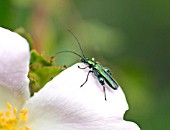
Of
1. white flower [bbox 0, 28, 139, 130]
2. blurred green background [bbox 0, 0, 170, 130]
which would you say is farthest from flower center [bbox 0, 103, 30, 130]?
blurred green background [bbox 0, 0, 170, 130]

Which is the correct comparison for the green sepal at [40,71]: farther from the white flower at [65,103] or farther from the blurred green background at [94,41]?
the blurred green background at [94,41]

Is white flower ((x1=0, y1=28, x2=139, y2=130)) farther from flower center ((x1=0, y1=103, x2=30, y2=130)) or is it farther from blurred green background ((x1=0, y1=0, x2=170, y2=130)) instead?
blurred green background ((x1=0, y1=0, x2=170, y2=130))

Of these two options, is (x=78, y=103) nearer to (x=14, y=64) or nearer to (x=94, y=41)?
(x=14, y=64)

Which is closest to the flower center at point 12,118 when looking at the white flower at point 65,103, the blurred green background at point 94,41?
the white flower at point 65,103

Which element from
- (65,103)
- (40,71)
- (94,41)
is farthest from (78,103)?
(94,41)

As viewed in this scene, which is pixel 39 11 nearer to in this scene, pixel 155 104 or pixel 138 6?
pixel 155 104

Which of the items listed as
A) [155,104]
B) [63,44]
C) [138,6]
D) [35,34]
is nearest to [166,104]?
[155,104]
